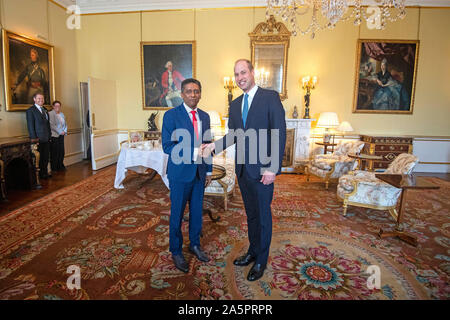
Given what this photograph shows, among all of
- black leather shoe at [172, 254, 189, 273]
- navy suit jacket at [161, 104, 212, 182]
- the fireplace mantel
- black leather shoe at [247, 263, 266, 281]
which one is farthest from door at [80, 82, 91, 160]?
black leather shoe at [247, 263, 266, 281]

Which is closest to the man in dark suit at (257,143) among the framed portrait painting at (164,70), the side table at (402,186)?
the side table at (402,186)

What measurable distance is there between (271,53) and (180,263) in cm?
568

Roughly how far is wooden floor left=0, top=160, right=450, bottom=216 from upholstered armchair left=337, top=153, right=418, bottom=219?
360 centimetres

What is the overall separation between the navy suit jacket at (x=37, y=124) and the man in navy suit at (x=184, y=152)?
436cm

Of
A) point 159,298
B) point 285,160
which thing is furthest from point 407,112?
point 159,298

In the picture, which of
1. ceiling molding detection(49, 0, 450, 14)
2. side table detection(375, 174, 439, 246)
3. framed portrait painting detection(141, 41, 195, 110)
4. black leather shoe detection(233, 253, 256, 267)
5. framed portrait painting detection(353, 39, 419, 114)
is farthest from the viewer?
framed portrait painting detection(141, 41, 195, 110)

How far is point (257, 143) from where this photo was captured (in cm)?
201

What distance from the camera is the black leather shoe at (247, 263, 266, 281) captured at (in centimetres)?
213

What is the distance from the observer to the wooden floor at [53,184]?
3.83 m

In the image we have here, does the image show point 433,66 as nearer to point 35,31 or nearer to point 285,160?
point 285,160

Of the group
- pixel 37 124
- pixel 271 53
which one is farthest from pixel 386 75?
pixel 37 124

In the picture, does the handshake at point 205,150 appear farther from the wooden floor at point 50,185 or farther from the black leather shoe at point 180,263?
the wooden floor at point 50,185

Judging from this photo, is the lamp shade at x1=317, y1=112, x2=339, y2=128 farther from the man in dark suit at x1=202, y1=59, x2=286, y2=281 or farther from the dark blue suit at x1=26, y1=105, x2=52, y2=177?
the dark blue suit at x1=26, y1=105, x2=52, y2=177

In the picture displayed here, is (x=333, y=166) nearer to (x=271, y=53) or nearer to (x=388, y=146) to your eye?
(x=388, y=146)
